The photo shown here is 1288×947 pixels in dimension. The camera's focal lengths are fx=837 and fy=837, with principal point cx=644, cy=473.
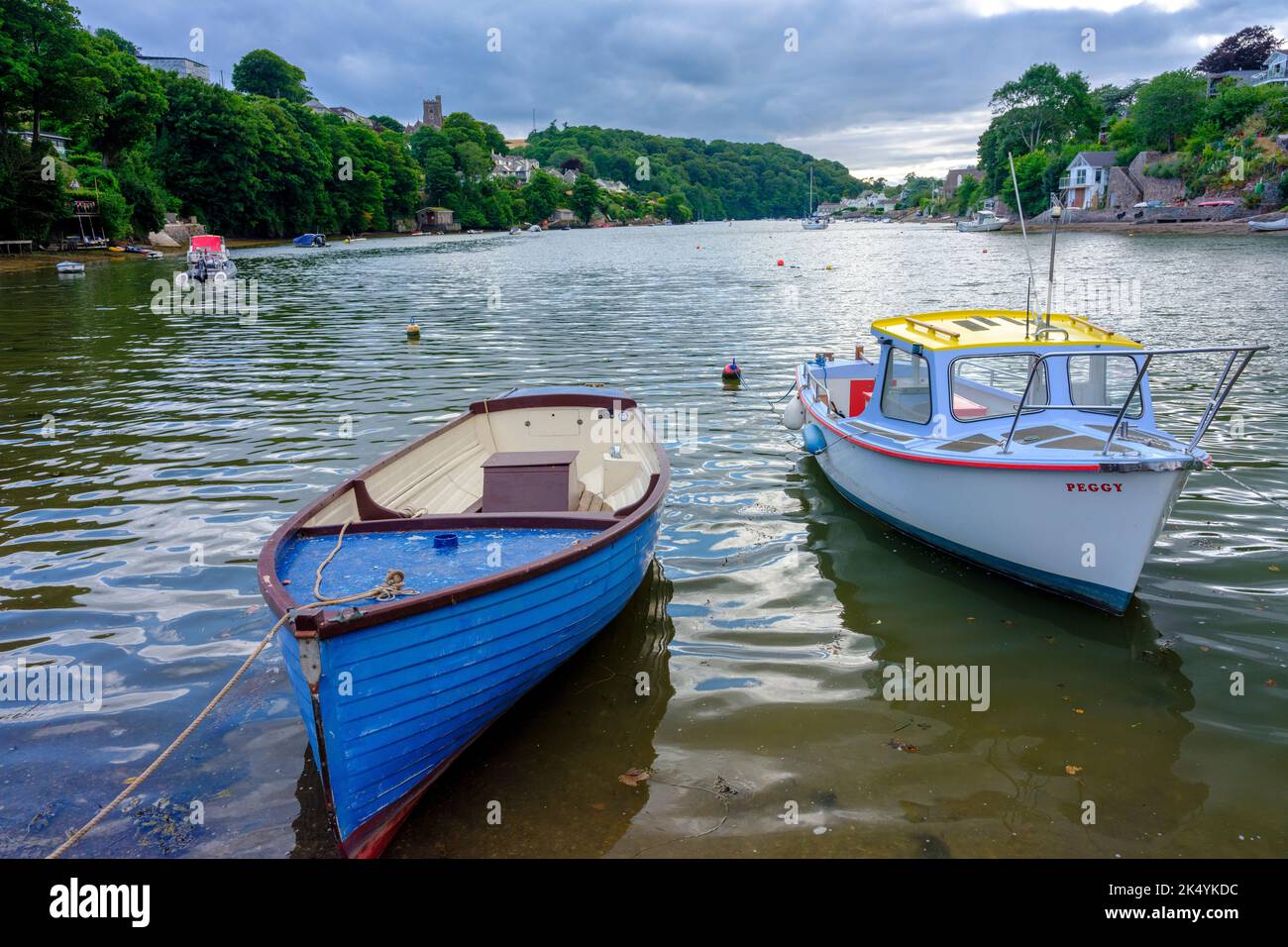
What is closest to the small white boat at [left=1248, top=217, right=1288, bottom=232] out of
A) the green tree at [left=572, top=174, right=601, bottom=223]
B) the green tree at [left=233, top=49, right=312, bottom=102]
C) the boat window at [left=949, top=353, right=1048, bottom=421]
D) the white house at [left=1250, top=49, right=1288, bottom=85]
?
the white house at [left=1250, top=49, right=1288, bottom=85]

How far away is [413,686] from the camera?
5562mm

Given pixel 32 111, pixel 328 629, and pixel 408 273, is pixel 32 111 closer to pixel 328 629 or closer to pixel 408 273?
pixel 408 273

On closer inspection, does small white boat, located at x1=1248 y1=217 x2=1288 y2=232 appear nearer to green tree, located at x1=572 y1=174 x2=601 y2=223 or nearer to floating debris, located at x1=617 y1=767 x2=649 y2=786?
floating debris, located at x1=617 y1=767 x2=649 y2=786

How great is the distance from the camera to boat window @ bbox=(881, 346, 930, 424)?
1046 cm

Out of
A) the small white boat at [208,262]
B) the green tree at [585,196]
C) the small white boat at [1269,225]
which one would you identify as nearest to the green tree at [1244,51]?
the small white boat at [1269,225]

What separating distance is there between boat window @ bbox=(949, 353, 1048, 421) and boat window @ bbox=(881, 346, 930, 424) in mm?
377

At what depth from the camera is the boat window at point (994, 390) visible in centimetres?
995

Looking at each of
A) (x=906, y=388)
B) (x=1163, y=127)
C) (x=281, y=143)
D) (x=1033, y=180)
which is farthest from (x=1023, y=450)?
(x=1033, y=180)

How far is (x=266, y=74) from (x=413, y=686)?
5999 inches

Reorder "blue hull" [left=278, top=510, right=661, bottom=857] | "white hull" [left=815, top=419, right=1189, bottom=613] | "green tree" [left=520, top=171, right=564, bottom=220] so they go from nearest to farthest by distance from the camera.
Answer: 1. "blue hull" [left=278, top=510, right=661, bottom=857]
2. "white hull" [left=815, top=419, right=1189, bottom=613]
3. "green tree" [left=520, top=171, right=564, bottom=220]

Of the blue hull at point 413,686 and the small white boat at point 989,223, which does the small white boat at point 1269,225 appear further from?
the blue hull at point 413,686

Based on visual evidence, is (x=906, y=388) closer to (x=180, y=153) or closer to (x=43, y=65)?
(x=43, y=65)

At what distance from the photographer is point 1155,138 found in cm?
10169
